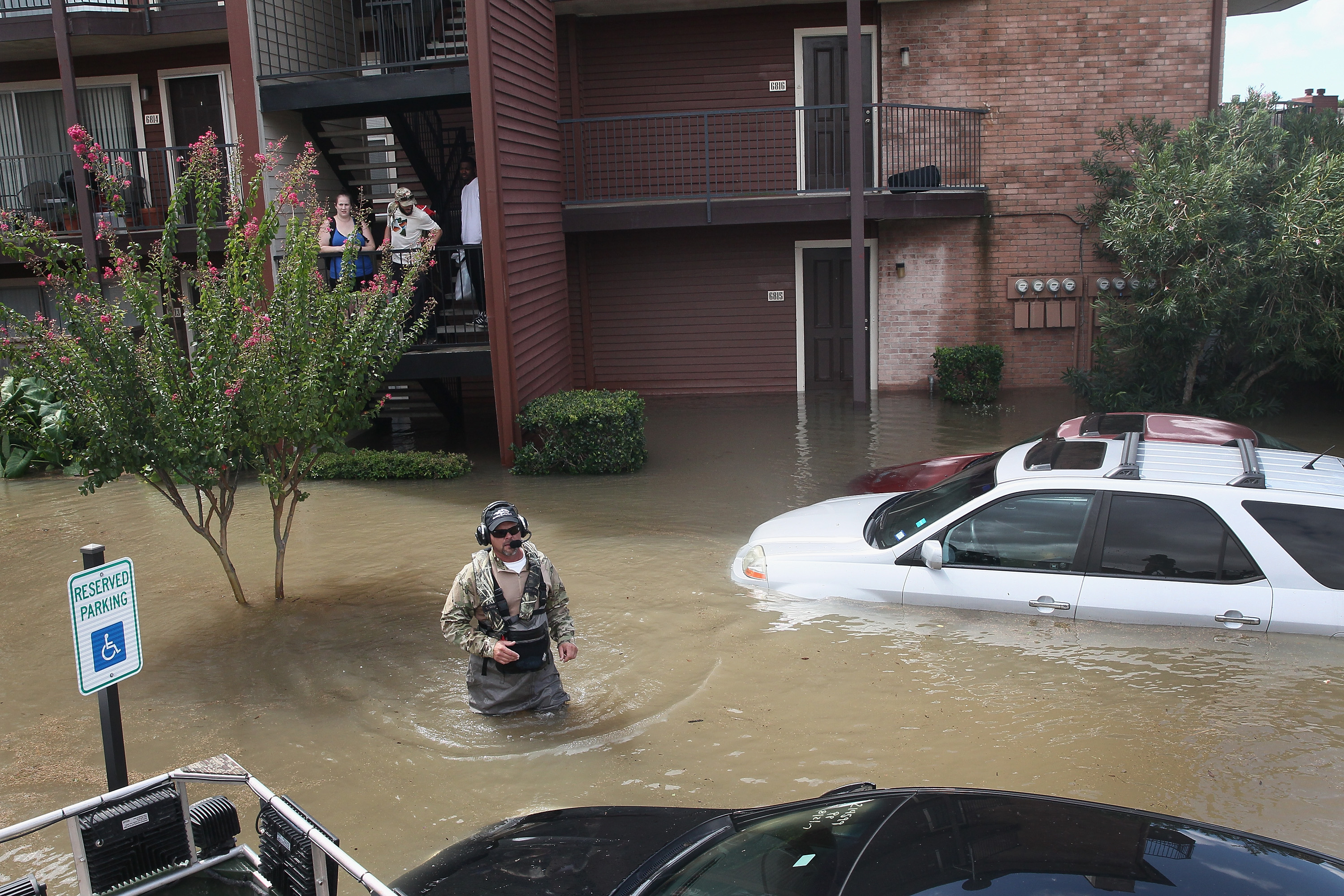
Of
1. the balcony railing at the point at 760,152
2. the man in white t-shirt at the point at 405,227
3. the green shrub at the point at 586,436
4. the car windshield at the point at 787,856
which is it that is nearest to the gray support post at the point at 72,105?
the man in white t-shirt at the point at 405,227

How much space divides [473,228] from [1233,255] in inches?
358

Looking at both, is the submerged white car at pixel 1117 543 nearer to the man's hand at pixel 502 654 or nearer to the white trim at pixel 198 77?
the man's hand at pixel 502 654

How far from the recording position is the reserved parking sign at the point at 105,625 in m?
3.96

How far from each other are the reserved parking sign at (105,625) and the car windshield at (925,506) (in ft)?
15.1

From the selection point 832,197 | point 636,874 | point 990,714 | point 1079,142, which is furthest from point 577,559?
point 1079,142

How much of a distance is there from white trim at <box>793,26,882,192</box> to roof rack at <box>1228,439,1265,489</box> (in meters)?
10.4

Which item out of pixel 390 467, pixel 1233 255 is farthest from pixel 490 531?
pixel 1233 255

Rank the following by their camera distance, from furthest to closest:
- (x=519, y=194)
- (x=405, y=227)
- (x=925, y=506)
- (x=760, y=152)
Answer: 1. (x=760, y=152)
2. (x=519, y=194)
3. (x=405, y=227)
4. (x=925, y=506)

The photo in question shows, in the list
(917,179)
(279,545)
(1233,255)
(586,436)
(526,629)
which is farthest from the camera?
(917,179)

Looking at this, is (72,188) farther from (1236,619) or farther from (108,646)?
(1236,619)

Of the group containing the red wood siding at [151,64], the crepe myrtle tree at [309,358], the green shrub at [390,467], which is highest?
the red wood siding at [151,64]

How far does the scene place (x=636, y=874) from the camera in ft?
11.1

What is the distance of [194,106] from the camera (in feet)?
57.0

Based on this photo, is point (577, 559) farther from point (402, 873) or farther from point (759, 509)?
point (402, 873)
